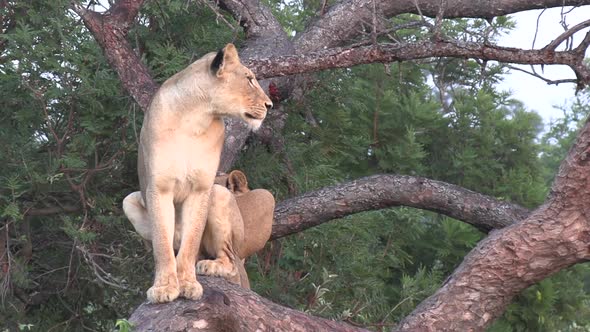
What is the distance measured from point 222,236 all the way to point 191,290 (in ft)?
2.59

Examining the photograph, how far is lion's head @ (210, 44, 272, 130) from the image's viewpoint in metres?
6.00

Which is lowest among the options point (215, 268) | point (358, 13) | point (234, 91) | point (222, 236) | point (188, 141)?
point (215, 268)

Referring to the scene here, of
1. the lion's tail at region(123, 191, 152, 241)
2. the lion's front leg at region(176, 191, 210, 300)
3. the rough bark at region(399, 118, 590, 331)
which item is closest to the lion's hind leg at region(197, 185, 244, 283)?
the lion's front leg at region(176, 191, 210, 300)

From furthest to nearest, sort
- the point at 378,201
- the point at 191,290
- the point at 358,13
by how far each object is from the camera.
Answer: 1. the point at 358,13
2. the point at 378,201
3. the point at 191,290

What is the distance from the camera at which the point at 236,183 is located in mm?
6852

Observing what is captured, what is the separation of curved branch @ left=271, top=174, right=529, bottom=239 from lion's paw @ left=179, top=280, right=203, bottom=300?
7.24 ft

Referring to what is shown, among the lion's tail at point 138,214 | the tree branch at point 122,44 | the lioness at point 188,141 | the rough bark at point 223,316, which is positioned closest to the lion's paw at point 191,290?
the rough bark at point 223,316

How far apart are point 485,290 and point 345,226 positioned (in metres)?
3.22

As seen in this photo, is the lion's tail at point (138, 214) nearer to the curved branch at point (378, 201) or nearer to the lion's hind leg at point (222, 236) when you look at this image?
the lion's hind leg at point (222, 236)

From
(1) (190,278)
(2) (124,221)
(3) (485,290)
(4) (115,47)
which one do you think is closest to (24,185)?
(2) (124,221)

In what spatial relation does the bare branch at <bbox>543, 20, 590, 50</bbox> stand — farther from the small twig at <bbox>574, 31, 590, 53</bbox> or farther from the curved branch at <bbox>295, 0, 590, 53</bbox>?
the curved branch at <bbox>295, 0, 590, 53</bbox>

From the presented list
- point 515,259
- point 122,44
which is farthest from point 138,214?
point 515,259

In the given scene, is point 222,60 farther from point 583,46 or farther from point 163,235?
point 583,46

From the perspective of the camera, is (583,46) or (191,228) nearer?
(191,228)
